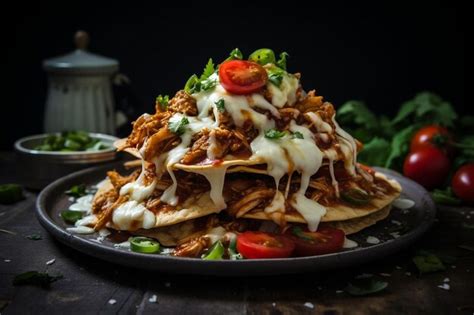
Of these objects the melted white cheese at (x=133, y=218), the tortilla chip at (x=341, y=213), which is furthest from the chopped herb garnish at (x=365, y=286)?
the melted white cheese at (x=133, y=218)

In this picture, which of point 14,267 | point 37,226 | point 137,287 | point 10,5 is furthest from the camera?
point 10,5

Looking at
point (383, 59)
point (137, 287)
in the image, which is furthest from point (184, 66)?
point (137, 287)

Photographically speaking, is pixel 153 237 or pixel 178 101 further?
pixel 178 101

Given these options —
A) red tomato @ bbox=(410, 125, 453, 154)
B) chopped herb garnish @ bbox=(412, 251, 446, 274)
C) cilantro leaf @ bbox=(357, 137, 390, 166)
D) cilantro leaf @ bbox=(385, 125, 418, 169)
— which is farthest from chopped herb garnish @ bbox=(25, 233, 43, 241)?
red tomato @ bbox=(410, 125, 453, 154)

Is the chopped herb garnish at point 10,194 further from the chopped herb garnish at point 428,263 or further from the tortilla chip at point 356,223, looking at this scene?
the chopped herb garnish at point 428,263

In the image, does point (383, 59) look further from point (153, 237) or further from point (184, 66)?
point (153, 237)
